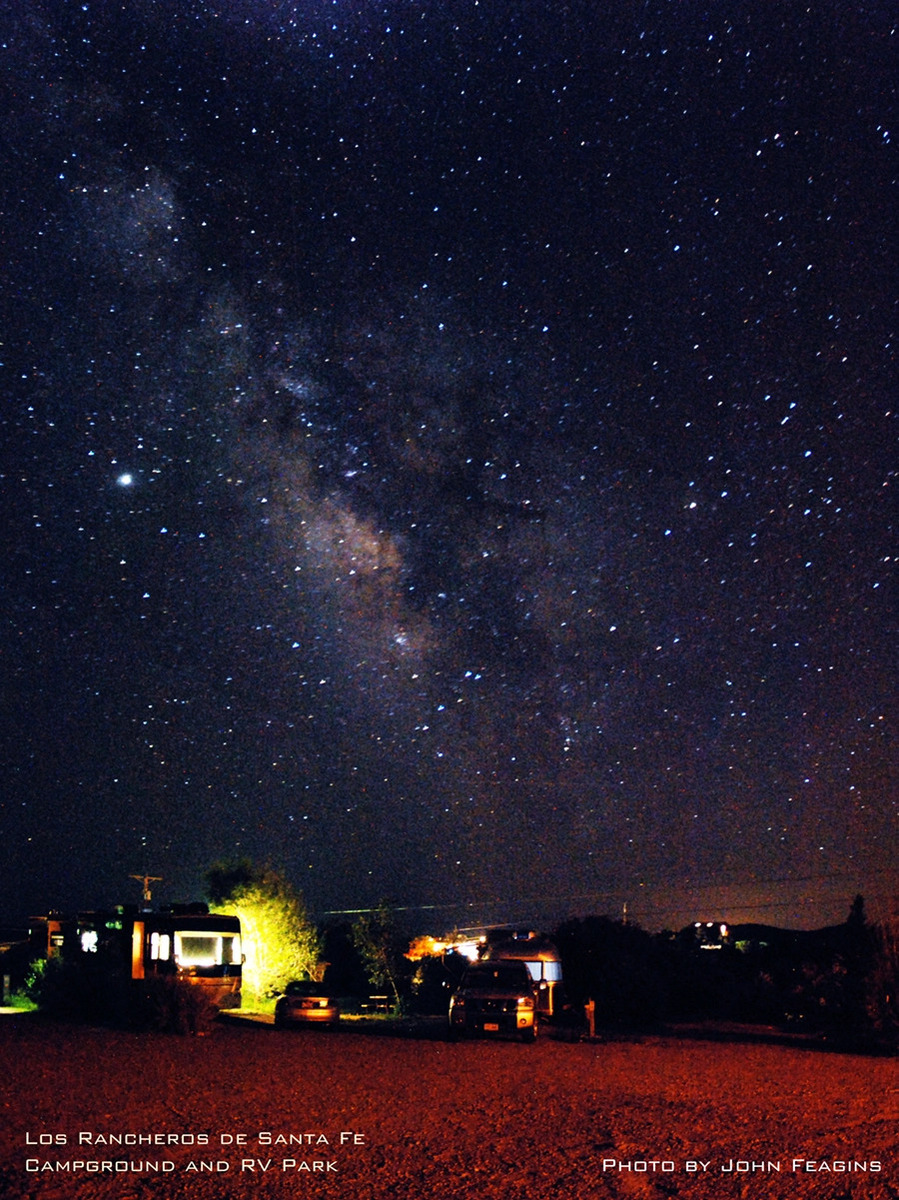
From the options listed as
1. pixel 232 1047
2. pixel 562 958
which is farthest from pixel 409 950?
pixel 232 1047

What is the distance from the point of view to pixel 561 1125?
40.0 ft

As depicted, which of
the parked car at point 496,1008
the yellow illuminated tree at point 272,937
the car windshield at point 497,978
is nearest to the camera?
the parked car at point 496,1008

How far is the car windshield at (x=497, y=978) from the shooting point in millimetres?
24250

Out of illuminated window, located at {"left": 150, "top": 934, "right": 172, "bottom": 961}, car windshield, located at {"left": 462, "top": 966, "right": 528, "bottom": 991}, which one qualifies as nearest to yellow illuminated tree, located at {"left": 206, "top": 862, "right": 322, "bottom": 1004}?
illuminated window, located at {"left": 150, "top": 934, "right": 172, "bottom": 961}

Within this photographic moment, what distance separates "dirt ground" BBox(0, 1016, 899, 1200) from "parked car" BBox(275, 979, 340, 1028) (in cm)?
758

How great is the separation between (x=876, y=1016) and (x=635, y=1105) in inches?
380

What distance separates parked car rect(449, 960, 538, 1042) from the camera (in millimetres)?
23266

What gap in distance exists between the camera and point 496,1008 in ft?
76.8

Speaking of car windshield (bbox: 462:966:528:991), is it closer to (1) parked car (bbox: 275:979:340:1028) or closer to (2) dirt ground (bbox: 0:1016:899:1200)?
(2) dirt ground (bbox: 0:1016:899:1200)

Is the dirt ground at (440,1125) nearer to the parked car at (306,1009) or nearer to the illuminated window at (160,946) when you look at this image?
the parked car at (306,1009)

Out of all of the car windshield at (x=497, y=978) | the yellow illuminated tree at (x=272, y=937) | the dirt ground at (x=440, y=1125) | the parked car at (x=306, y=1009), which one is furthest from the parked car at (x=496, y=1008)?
the yellow illuminated tree at (x=272, y=937)

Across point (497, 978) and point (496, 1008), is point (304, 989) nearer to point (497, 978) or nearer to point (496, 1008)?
point (497, 978)

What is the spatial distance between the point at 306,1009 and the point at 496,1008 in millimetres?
6687

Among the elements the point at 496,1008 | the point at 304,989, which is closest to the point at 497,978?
the point at 496,1008
